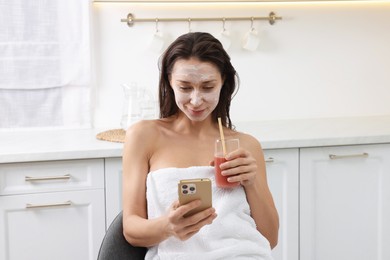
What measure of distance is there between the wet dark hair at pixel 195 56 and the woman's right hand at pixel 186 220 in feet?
1.49

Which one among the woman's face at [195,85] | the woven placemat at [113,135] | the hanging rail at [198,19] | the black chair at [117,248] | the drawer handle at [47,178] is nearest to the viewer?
the black chair at [117,248]

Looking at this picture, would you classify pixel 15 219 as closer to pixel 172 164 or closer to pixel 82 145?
pixel 82 145

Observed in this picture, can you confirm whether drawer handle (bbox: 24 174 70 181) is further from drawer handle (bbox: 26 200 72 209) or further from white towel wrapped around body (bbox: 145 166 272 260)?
white towel wrapped around body (bbox: 145 166 272 260)

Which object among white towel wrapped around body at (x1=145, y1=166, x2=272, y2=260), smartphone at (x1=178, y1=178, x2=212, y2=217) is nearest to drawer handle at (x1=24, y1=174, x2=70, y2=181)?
white towel wrapped around body at (x1=145, y1=166, x2=272, y2=260)

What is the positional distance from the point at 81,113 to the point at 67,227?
0.73m

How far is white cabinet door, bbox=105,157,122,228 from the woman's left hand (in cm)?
93

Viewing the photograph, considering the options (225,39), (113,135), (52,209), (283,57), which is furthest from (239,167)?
(283,57)

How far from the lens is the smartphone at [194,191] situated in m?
1.41

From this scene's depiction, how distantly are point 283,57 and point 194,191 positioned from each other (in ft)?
6.29

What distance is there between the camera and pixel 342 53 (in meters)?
3.29

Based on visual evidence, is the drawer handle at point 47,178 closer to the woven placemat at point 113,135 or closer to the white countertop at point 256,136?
the white countertop at point 256,136

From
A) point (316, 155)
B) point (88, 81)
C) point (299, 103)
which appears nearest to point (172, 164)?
point (316, 155)

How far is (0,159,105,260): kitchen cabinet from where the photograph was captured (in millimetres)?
2348

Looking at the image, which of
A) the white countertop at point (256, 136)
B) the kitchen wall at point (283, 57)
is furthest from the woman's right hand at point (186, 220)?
the kitchen wall at point (283, 57)
